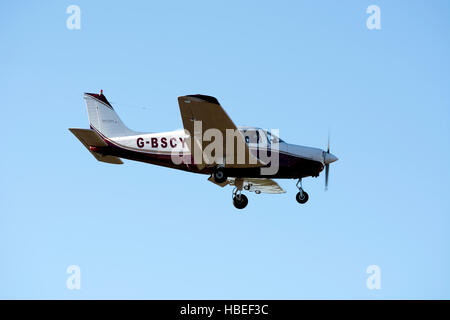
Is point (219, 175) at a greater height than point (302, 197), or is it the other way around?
point (219, 175)

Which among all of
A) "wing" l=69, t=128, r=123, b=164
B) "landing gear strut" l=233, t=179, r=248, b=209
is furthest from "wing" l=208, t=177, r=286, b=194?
"wing" l=69, t=128, r=123, b=164

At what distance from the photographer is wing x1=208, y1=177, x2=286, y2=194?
28469mm

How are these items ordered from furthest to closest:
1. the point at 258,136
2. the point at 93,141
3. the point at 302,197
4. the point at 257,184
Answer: the point at 257,184 → the point at 302,197 → the point at 93,141 → the point at 258,136

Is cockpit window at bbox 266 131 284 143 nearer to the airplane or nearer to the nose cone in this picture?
the airplane

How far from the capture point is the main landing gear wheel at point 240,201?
27.9 meters

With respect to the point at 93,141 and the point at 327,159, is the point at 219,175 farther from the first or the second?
the point at 93,141

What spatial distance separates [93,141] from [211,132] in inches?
188

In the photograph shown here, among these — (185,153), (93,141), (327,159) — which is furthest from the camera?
(327,159)

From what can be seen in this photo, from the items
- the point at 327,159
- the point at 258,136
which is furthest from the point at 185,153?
the point at 327,159

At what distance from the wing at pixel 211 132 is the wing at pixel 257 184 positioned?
2.26 meters

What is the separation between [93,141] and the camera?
87.7 ft
